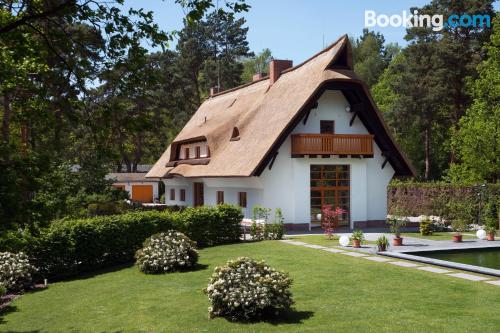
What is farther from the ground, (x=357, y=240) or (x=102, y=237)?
(x=102, y=237)

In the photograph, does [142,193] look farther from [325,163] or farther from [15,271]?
[15,271]

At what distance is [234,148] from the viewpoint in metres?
29.3

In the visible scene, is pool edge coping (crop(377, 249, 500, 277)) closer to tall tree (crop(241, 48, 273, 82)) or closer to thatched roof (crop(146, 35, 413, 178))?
thatched roof (crop(146, 35, 413, 178))

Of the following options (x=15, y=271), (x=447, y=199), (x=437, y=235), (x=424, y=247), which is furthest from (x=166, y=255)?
(x=447, y=199)

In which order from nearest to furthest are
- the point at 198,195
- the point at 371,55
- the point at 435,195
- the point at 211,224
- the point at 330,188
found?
the point at 211,224
the point at 330,188
the point at 435,195
the point at 198,195
the point at 371,55

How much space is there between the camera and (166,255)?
16.0m

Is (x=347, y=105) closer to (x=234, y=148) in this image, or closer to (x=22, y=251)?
(x=234, y=148)

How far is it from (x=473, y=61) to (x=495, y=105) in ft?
17.2

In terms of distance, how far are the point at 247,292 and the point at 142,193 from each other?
174 ft

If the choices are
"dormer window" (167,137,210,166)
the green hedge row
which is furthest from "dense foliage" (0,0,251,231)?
"dormer window" (167,137,210,166)

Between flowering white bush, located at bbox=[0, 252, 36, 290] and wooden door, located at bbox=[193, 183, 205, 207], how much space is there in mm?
19491

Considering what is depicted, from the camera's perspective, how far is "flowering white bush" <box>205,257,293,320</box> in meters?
9.98

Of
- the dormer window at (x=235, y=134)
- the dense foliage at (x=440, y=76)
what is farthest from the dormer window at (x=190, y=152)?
the dense foliage at (x=440, y=76)

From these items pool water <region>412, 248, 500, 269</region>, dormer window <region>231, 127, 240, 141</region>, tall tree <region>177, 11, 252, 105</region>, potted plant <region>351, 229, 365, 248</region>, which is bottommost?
pool water <region>412, 248, 500, 269</region>
